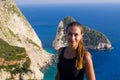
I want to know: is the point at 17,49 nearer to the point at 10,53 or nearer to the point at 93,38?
the point at 10,53

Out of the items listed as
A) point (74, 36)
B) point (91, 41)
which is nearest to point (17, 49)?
point (74, 36)

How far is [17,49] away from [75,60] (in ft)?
221

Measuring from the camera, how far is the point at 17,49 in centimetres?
7375

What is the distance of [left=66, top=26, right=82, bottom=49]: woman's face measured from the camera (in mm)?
7133

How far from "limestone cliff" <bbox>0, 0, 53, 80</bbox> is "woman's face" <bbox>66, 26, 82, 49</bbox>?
55.1m

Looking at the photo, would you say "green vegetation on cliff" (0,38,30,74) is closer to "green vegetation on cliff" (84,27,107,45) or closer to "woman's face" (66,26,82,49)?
"woman's face" (66,26,82,49)

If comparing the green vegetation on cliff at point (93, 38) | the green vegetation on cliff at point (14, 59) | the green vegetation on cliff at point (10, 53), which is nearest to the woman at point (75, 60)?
the green vegetation on cliff at point (14, 59)

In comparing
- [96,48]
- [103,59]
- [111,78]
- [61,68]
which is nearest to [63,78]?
[61,68]

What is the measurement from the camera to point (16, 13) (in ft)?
335

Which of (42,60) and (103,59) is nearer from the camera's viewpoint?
(42,60)

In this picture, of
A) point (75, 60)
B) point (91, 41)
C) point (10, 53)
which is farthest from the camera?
point (91, 41)

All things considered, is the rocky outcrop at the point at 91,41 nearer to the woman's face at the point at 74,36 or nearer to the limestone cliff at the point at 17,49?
the limestone cliff at the point at 17,49

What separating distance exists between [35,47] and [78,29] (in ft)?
304

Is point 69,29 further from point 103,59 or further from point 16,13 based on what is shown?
point 103,59
